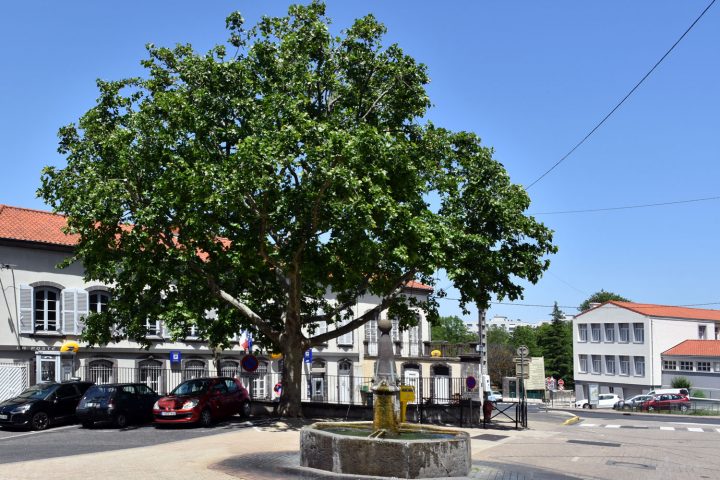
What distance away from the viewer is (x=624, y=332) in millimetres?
72000

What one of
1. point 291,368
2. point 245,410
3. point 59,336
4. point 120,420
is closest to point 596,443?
point 291,368

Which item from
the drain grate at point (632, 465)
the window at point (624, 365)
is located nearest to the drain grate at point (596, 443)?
the drain grate at point (632, 465)

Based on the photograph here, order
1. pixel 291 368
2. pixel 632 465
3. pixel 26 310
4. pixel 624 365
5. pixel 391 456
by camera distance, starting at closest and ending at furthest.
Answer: pixel 391 456
pixel 632 465
pixel 291 368
pixel 26 310
pixel 624 365

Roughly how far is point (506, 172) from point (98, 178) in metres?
12.7

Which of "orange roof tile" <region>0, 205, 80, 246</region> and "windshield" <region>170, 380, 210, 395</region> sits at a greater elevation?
"orange roof tile" <region>0, 205, 80, 246</region>

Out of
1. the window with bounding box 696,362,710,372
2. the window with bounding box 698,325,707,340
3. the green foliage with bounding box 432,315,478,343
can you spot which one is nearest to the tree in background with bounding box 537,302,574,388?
the window with bounding box 698,325,707,340

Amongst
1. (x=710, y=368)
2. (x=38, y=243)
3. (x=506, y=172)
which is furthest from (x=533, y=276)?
(x=710, y=368)

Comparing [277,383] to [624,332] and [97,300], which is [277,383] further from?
[624,332]

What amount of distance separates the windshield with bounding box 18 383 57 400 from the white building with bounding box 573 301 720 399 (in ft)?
184

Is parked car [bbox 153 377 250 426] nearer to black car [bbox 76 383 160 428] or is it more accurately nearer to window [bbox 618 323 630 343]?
black car [bbox 76 383 160 428]

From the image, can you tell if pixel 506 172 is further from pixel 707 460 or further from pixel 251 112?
pixel 707 460

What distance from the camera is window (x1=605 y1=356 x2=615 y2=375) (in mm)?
73250

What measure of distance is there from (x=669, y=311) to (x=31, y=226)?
189 feet

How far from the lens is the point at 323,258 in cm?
2280
